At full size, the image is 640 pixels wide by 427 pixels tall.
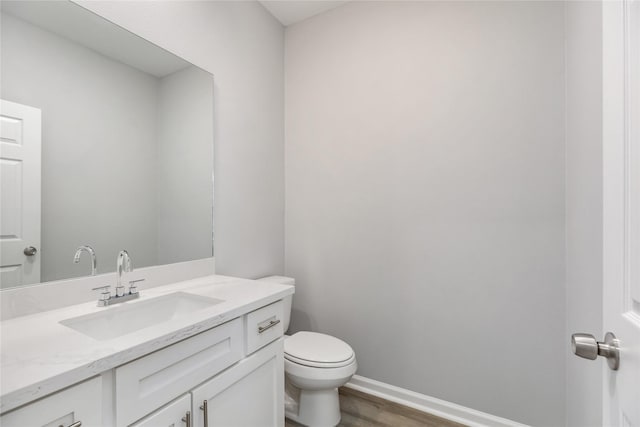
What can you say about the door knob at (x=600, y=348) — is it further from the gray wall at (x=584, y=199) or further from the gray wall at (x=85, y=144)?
the gray wall at (x=85, y=144)

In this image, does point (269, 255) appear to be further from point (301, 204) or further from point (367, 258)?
point (367, 258)

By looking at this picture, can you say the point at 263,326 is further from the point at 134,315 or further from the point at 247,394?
the point at 134,315

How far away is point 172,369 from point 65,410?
256mm

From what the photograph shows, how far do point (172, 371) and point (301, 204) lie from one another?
1.50 m

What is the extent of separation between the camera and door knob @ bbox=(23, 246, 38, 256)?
0.97 meters

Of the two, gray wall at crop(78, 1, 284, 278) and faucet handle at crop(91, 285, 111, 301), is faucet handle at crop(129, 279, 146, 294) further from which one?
gray wall at crop(78, 1, 284, 278)

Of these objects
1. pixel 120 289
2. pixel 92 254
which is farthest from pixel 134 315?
pixel 92 254

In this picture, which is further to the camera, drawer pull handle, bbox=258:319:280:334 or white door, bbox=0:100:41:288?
drawer pull handle, bbox=258:319:280:334

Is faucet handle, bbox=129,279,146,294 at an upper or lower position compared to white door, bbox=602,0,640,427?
lower

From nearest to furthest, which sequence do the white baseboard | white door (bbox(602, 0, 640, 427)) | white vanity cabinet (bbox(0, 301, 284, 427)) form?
white door (bbox(602, 0, 640, 427)) → white vanity cabinet (bbox(0, 301, 284, 427)) → the white baseboard

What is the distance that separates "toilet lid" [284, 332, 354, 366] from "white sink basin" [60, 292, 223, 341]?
0.64 meters

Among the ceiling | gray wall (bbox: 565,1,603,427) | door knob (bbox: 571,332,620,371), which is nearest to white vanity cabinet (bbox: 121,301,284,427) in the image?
door knob (bbox: 571,332,620,371)

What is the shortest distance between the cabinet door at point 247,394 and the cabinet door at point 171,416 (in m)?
0.03

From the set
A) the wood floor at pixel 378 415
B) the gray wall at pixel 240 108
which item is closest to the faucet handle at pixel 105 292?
the gray wall at pixel 240 108
